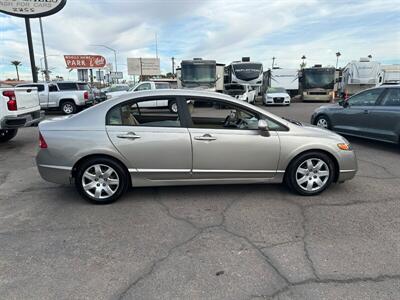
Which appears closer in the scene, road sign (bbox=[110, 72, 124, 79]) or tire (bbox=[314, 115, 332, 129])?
tire (bbox=[314, 115, 332, 129])

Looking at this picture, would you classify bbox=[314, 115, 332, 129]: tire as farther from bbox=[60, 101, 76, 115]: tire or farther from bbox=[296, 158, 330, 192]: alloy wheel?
bbox=[60, 101, 76, 115]: tire

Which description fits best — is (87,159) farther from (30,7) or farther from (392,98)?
(30,7)

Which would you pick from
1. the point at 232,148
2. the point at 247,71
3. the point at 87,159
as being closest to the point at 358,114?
the point at 232,148

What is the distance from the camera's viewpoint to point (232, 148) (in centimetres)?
392

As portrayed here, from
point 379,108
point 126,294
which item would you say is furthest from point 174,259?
point 379,108

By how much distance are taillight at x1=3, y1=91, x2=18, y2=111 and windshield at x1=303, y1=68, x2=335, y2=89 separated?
21.4 m

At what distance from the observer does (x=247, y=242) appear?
10.1 ft

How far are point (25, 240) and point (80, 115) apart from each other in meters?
1.65

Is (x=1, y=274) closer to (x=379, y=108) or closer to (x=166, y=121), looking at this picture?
(x=166, y=121)

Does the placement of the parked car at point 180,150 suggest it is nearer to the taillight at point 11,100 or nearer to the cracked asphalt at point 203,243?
the cracked asphalt at point 203,243

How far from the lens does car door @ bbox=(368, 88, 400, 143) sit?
6.54 m

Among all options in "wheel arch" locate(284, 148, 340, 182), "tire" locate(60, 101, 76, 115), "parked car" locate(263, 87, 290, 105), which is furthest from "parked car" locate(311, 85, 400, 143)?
"tire" locate(60, 101, 76, 115)

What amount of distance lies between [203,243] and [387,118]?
5853 mm

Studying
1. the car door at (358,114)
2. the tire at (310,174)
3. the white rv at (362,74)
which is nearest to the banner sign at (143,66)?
the white rv at (362,74)
